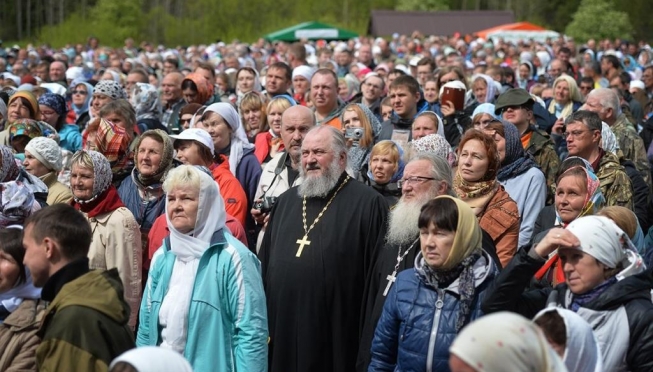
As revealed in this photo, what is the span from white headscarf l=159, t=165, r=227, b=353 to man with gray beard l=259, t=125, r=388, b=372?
960mm

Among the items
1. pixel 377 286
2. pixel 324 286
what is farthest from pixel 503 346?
pixel 324 286

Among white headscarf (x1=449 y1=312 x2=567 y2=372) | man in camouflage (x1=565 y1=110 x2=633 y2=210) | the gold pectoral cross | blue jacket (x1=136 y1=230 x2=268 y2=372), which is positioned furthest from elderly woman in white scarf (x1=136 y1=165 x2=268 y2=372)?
man in camouflage (x1=565 y1=110 x2=633 y2=210)

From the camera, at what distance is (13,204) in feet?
22.6

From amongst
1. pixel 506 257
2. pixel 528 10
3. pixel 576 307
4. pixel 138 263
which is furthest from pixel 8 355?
pixel 528 10

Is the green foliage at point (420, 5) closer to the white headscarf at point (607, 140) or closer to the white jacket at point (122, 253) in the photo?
the white headscarf at point (607, 140)

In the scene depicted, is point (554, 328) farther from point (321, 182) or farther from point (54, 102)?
point (54, 102)

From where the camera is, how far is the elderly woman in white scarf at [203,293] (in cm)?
558

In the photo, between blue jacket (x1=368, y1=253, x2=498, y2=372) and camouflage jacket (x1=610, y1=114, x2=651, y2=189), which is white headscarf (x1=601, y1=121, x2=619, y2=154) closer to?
camouflage jacket (x1=610, y1=114, x2=651, y2=189)

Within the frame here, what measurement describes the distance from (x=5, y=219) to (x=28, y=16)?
209 feet

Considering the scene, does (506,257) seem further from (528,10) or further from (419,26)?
(528,10)

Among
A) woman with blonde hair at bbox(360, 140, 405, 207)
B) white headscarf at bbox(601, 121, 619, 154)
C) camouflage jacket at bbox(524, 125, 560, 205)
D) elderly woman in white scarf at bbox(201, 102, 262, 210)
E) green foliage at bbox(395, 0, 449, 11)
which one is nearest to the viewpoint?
woman with blonde hair at bbox(360, 140, 405, 207)

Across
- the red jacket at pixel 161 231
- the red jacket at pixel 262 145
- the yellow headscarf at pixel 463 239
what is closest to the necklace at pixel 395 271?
the yellow headscarf at pixel 463 239

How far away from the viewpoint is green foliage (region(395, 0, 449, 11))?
8356 centimetres

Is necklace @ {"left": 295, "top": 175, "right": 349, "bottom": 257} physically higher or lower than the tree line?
lower
